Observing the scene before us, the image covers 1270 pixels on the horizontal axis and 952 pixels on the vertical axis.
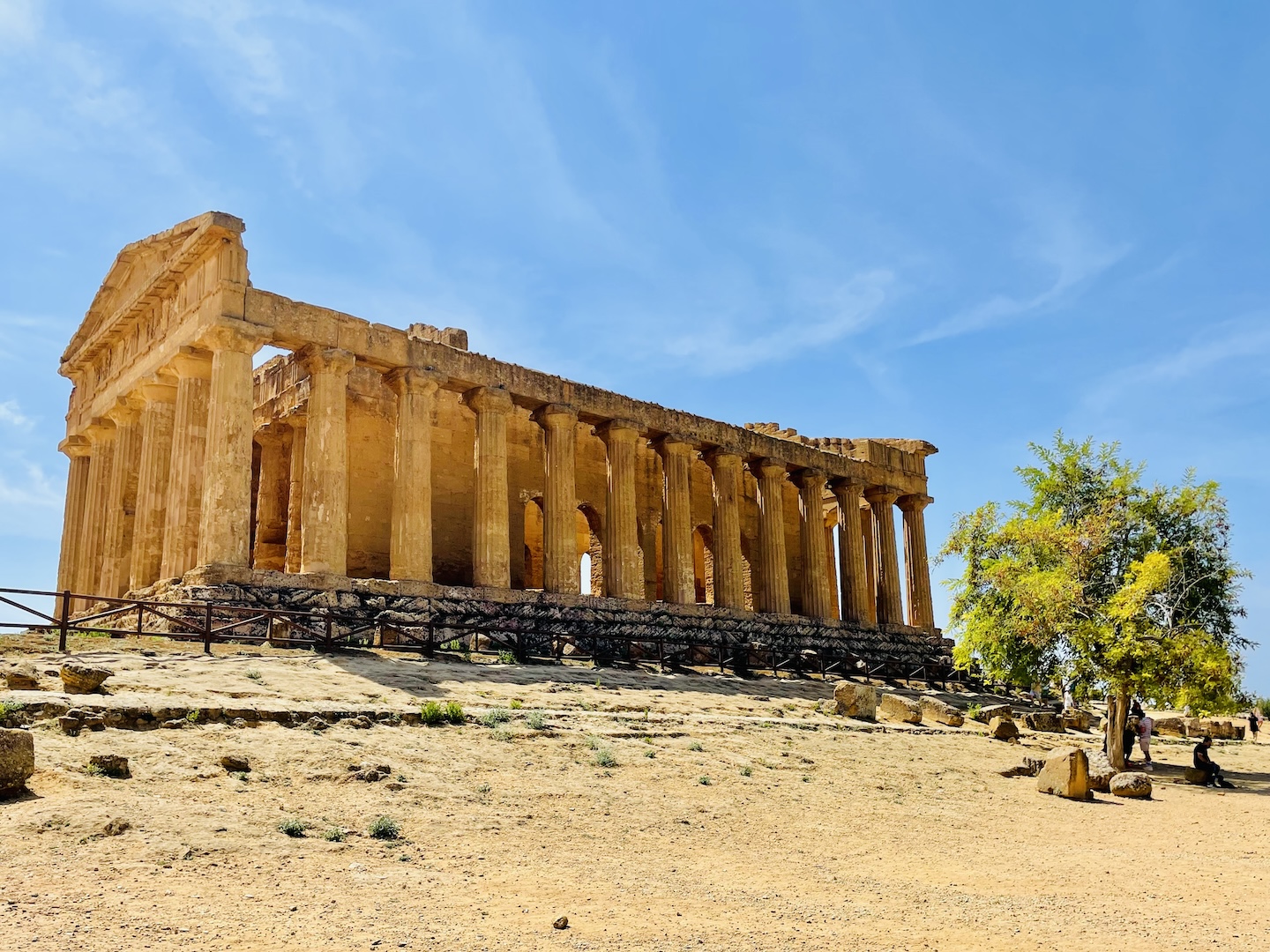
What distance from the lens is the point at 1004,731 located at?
21.5 metres

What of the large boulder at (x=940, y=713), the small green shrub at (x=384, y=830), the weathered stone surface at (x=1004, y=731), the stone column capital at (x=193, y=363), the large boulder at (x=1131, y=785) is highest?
the stone column capital at (x=193, y=363)

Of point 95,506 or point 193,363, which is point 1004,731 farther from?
point 95,506

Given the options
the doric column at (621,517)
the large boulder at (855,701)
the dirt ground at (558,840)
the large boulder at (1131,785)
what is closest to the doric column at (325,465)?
the dirt ground at (558,840)

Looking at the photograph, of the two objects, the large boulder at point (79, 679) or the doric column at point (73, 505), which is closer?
the large boulder at point (79, 679)

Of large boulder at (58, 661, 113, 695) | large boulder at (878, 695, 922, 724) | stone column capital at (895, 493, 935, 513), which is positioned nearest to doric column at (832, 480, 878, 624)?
stone column capital at (895, 493, 935, 513)

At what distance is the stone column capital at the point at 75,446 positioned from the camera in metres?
30.1

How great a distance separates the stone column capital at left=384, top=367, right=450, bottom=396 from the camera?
24875mm

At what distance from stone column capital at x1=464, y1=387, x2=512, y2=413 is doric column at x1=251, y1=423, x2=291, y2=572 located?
629 centimetres

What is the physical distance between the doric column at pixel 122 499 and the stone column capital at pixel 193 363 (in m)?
3.24

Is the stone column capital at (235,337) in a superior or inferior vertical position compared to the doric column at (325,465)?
superior

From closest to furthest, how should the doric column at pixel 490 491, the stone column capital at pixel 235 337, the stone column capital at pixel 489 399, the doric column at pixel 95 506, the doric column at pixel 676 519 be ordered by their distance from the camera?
the stone column capital at pixel 235 337
the doric column at pixel 490 491
the stone column capital at pixel 489 399
the doric column at pixel 95 506
the doric column at pixel 676 519

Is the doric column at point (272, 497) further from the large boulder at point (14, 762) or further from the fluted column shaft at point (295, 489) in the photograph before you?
the large boulder at point (14, 762)

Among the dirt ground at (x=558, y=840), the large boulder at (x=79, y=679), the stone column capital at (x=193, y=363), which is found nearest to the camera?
the dirt ground at (x=558, y=840)

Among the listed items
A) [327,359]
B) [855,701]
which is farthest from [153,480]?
[855,701]
